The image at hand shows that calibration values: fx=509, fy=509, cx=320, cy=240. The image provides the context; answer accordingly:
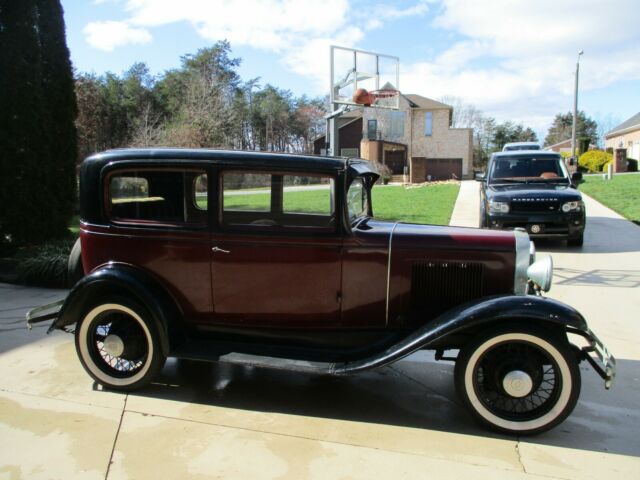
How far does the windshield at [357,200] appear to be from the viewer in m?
3.70

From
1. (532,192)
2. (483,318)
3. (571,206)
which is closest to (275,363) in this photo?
(483,318)

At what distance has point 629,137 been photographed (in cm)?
4428

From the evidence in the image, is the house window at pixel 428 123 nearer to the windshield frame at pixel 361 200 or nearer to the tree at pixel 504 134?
the tree at pixel 504 134

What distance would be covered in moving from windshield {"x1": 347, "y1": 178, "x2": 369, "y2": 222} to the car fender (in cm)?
147

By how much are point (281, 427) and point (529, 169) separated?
28.8 ft

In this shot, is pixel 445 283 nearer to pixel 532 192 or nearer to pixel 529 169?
pixel 532 192

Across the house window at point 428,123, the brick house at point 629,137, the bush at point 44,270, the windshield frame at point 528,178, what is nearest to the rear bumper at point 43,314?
the bush at point 44,270

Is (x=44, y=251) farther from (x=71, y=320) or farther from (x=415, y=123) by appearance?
(x=415, y=123)

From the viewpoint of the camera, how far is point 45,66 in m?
8.50

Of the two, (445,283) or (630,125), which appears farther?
(630,125)

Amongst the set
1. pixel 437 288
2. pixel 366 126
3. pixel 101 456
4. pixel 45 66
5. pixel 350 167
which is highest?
pixel 366 126

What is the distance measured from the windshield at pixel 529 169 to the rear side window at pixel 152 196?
7922mm

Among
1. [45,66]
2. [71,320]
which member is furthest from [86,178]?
[45,66]

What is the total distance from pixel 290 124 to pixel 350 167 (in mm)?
52694
